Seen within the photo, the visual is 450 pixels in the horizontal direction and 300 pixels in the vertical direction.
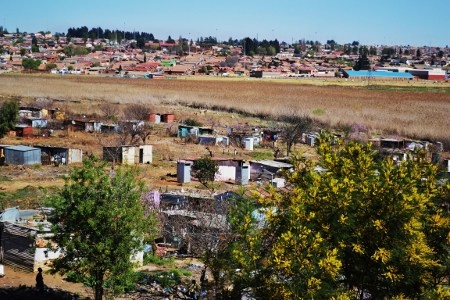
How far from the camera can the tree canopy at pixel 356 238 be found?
26.2ft

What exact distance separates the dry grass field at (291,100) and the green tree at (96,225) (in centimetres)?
3136

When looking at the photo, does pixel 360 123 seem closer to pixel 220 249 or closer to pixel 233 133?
A: pixel 233 133

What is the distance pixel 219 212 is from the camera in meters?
15.2

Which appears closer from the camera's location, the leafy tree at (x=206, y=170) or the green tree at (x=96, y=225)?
the green tree at (x=96, y=225)

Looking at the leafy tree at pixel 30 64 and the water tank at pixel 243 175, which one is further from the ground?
the leafy tree at pixel 30 64

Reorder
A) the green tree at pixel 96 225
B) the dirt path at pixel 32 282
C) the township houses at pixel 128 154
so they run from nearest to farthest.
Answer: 1. the green tree at pixel 96 225
2. the dirt path at pixel 32 282
3. the township houses at pixel 128 154

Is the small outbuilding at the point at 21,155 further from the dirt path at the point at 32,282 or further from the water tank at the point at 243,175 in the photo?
the dirt path at the point at 32,282

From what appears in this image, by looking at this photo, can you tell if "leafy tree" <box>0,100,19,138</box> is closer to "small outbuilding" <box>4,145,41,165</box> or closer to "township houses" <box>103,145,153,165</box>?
"small outbuilding" <box>4,145,41,165</box>

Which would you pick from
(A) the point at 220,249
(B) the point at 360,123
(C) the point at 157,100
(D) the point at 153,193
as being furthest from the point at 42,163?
(C) the point at 157,100

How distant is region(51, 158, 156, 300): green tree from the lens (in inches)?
422

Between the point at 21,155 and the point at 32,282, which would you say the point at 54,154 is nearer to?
the point at 21,155

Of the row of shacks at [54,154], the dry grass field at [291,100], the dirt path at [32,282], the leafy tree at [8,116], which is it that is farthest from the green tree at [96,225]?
the dry grass field at [291,100]

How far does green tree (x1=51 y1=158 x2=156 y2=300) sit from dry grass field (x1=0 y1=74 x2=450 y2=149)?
103 ft

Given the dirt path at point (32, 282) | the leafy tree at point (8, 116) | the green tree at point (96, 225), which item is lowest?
the dirt path at point (32, 282)
